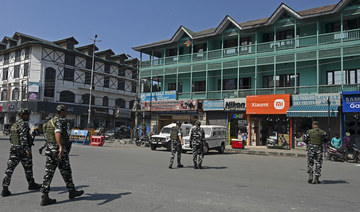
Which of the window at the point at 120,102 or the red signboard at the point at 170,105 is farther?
the window at the point at 120,102

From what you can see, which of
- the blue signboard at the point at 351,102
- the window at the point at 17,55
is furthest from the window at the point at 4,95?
the blue signboard at the point at 351,102

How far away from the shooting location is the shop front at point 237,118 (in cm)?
2471

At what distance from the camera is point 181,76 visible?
1188 inches

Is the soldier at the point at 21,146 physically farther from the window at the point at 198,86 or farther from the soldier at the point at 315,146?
the window at the point at 198,86

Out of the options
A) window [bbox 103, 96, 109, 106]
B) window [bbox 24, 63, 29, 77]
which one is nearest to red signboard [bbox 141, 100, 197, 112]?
window [bbox 103, 96, 109, 106]

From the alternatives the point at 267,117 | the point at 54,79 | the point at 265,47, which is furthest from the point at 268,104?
the point at 54,79

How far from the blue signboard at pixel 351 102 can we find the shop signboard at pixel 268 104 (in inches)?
152

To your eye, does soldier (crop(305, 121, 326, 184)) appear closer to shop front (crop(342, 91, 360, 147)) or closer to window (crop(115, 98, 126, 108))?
shop front (crop(342, 91, 360, 147))

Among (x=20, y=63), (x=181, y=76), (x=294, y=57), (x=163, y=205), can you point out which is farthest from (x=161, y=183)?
(x=20, y=63)

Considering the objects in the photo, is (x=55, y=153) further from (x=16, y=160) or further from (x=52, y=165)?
(x=16, y=160)

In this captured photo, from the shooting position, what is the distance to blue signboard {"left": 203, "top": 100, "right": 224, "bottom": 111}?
25703 millimetres

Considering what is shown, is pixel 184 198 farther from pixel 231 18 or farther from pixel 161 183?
pixel 231 18

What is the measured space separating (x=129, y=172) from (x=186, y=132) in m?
10.7

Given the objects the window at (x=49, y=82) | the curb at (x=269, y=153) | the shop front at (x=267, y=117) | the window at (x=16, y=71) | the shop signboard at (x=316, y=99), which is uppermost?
the window at (x=16, y=71)
